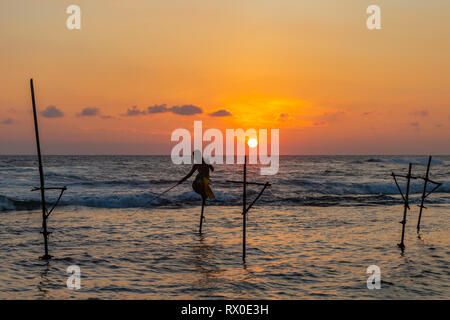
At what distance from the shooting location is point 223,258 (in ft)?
34.9

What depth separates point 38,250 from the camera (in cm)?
1141

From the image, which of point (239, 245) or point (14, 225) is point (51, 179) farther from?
point (239, 245)

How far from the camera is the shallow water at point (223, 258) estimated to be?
8.05 m

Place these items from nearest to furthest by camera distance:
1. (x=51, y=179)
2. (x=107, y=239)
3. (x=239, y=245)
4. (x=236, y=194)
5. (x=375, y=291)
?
(x=375, y=291), (x=239, y=245), (x=107, y=239), (x=236, y=194), (x=51, y=179)

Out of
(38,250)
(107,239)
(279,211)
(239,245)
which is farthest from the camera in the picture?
(279,211)

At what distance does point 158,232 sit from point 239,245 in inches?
142

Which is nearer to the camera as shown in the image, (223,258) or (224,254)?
(223,258)

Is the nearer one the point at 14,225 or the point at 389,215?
the point at 14,225

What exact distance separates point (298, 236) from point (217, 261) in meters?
4.29

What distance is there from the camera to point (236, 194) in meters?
29.9

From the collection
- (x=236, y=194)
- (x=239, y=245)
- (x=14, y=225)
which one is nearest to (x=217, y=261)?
(x=239, y=245)

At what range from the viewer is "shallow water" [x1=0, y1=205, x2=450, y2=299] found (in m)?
8.05

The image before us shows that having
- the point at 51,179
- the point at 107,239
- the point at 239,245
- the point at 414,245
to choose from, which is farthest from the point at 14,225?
the point at 51,179

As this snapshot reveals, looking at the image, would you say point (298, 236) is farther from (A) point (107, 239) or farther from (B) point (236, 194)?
(B) point (236, 194)
